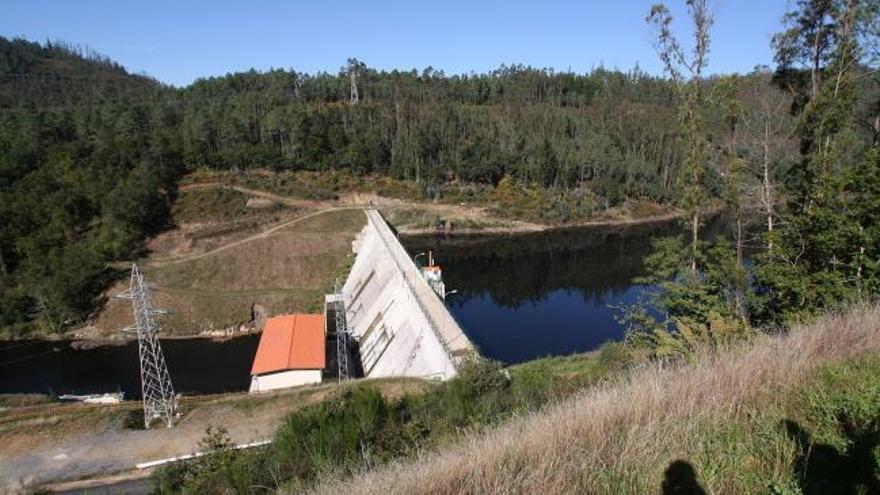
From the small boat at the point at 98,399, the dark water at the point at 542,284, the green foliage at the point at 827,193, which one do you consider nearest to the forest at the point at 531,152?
the green foliage at the point at 827,193

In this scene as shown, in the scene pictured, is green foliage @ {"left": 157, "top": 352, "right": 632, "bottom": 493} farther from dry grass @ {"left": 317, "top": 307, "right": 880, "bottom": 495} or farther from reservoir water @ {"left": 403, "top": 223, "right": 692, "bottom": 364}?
reservoir water @ {"left": 403, "top": 223, "right": 692, "bottom": 364}

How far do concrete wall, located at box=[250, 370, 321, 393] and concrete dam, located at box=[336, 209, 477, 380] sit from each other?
423 cm

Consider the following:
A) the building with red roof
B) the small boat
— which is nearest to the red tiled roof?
the building with red roof

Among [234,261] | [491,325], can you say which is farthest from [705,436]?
[234,261]

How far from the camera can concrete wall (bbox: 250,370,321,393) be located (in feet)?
117

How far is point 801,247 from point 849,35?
23.6ft

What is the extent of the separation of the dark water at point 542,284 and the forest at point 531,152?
12.8m

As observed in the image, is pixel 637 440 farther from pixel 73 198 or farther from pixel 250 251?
pixel 73 198

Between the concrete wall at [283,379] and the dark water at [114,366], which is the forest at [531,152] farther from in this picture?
the concrete wall at [283,379]

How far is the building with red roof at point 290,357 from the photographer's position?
3572 centimetres

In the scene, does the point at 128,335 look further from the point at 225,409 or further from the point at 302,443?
the point at 302,443

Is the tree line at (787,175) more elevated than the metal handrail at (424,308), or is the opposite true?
the tree line at (787,175)

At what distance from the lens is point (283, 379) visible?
35812 mm

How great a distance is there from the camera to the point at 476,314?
55.1 metres
